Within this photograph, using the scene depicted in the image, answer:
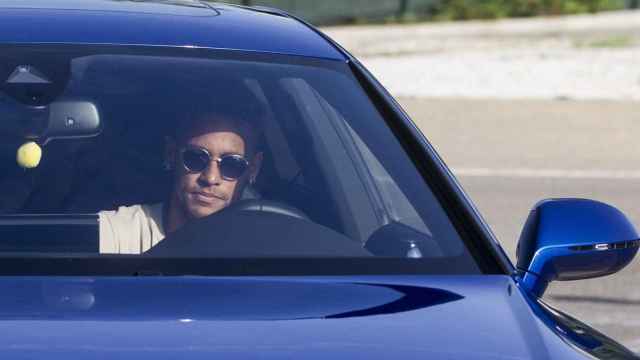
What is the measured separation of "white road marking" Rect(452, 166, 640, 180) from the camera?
40.8ft

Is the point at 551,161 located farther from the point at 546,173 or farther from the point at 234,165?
the point at 234,165

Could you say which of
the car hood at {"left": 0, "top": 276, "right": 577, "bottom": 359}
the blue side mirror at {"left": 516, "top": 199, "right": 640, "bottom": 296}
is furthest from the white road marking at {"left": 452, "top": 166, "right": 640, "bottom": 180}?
the car hood at {"left": 0, "top": 276, "right": 577, "bottom": 359}

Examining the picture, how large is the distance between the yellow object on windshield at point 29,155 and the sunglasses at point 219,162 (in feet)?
1.11

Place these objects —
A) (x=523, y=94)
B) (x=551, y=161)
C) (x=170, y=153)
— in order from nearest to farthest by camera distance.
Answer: (x=170, y=153)
(x=551, y=161)
(x=523, y=94)

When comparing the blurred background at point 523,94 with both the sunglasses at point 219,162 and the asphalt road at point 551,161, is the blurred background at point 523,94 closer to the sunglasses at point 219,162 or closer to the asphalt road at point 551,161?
the asphalt road at point 551,161

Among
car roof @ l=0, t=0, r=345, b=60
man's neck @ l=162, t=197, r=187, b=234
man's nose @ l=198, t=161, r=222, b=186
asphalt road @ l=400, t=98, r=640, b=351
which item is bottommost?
asphalt road @ l=400, t=98, r=640, b=351

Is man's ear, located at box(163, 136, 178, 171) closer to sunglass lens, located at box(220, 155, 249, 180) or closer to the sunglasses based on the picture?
the sunglasses

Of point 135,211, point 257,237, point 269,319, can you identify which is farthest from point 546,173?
point 269,319

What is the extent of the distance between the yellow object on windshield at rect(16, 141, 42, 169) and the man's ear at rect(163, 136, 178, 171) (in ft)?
0.96

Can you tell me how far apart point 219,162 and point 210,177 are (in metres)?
0.04

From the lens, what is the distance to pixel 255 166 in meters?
4.04

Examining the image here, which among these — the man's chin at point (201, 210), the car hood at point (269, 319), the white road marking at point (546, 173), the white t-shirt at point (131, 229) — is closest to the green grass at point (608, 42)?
the white road marking at point (546, 173)

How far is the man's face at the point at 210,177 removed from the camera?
3.97 m

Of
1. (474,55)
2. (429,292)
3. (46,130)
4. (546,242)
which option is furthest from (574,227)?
(474,55)
